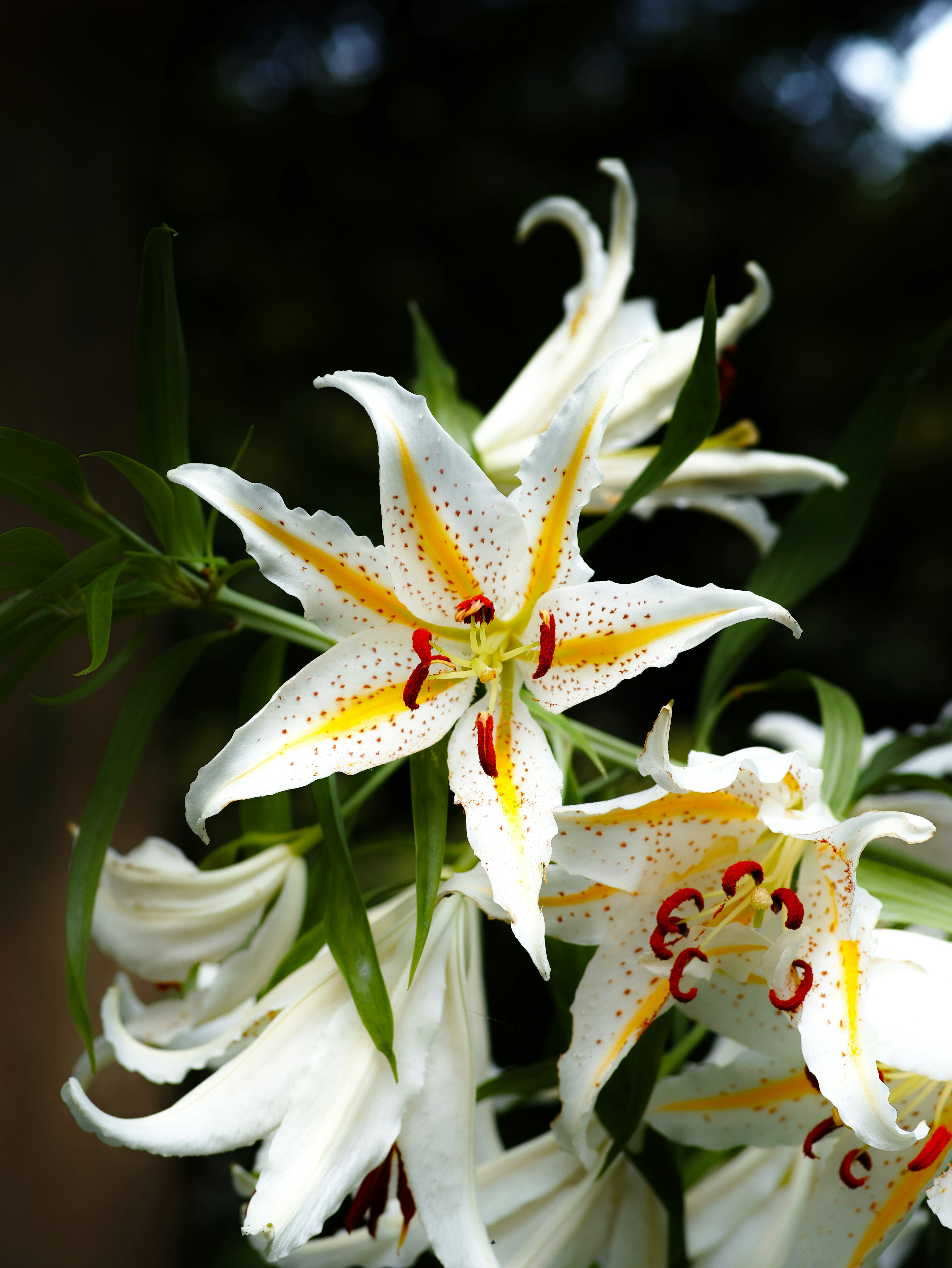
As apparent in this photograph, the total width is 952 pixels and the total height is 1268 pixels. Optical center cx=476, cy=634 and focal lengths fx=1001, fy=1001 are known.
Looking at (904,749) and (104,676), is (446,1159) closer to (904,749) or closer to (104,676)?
(104,676)

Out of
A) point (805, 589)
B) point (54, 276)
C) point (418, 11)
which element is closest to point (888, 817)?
point (805, 589)

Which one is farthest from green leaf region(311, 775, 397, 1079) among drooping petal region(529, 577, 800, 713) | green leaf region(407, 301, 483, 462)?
green leaf region(407, 301, 483, 462)

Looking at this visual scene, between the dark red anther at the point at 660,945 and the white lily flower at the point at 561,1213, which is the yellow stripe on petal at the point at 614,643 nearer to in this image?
the dark red anther at the point at 660,945

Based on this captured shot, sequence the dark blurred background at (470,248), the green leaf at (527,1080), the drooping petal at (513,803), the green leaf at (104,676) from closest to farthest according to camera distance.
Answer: the drooping petal at (513,803) → the green leaf at (104,676) → the green leaf at (527,1080) → the dark blurred background at (470,248)

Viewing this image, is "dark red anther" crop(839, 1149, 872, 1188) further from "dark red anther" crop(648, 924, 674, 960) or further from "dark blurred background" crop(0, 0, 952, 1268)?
"dark blurred background" crop(0, 0, 952, 1268)

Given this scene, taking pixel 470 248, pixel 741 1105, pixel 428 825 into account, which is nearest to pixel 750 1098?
pixel 741 1105

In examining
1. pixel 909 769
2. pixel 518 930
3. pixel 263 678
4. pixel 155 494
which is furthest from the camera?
pixel 909 769

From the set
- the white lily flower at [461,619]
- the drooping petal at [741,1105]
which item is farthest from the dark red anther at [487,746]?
the drooping petal at [741,1105]
